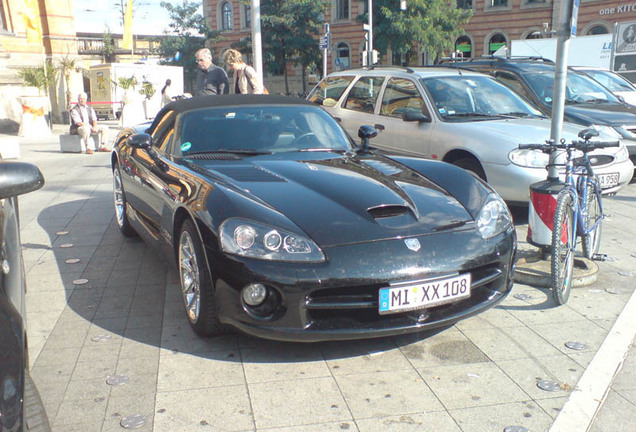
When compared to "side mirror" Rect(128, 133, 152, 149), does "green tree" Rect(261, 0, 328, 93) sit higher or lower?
higher

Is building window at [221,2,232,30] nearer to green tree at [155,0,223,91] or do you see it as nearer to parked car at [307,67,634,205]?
green tree at [155,0,223,91]

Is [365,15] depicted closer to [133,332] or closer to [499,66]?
[499,66]

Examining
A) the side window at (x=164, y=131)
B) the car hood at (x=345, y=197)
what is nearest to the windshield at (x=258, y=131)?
the side window at (x=164, y=131)

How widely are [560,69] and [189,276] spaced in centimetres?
322

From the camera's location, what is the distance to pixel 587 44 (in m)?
20.9

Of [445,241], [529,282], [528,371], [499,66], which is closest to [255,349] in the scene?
[445,241]

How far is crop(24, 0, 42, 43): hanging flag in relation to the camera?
21250 millimetres

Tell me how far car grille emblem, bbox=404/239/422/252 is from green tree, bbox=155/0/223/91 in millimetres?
48906

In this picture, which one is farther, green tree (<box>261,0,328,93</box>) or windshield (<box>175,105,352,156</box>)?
green tree (<box>261,0,328,93</box>)

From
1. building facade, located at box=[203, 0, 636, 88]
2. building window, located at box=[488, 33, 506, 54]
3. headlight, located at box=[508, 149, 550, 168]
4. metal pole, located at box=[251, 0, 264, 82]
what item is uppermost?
building facade, located at box=[203, 0, 636, 88]

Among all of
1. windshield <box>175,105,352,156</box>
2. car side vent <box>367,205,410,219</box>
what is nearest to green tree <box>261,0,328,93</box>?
windshield <box>175,105,352,156</box>

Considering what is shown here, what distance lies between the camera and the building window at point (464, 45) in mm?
40844

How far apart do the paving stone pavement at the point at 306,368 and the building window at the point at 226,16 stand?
48.8 metres

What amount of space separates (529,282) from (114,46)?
6054 cm
